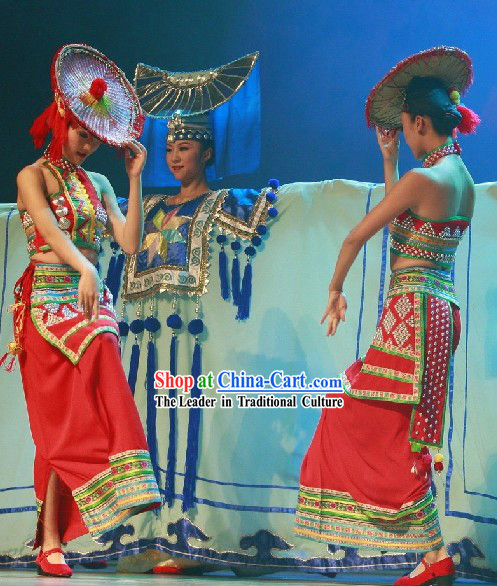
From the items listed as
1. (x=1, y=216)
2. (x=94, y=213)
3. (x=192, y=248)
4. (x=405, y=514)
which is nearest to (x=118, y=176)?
(x=1, y=216)

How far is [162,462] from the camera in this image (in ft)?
13.5

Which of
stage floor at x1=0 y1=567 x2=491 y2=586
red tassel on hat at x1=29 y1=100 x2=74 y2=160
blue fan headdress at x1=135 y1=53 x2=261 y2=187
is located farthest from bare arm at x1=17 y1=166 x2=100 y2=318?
blue fan headdress at x1=135 y1=53 x2=261 y2=187

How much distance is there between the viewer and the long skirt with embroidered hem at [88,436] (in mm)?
3299

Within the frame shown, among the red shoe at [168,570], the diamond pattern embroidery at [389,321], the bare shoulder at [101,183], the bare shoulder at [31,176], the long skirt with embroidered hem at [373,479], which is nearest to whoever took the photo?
the long skirt with embroidered hem at [373,479]

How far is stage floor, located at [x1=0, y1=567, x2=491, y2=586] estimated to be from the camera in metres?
3.22

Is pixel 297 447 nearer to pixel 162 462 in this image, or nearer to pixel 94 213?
pixel 162 462

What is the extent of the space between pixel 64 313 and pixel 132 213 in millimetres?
449

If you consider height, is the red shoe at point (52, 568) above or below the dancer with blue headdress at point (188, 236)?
below

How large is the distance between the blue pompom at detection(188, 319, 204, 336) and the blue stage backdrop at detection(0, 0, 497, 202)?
0.97 meters

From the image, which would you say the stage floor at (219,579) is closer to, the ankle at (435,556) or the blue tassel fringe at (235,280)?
the ankle at (435,556)

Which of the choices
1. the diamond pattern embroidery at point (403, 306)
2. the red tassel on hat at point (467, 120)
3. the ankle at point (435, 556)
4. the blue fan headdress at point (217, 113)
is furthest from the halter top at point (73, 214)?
the ankle at point (435, 556)

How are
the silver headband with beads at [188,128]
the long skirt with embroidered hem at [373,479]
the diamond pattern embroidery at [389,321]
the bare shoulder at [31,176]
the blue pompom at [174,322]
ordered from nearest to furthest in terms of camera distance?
A: the long skirt with embroidered hem at [373,479] < the diamond pattern embroidery at [389,321] < the bare shoulder at [31,176] < the blue pompom at [174,322] < the silver headband with beads at [188,128]

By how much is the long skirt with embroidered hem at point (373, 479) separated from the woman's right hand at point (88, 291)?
0.86 m

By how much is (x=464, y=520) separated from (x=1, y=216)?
241cm
